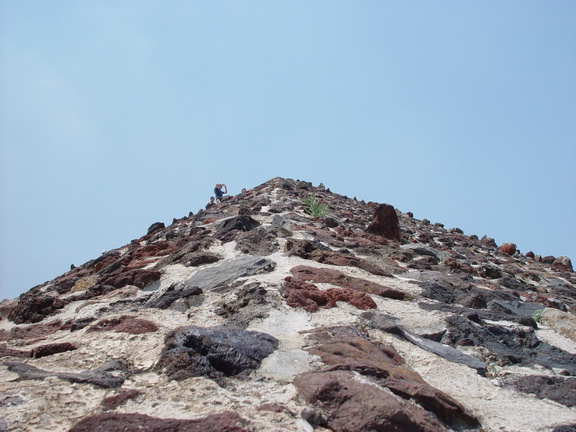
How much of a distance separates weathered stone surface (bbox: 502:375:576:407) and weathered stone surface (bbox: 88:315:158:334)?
2.31 meters

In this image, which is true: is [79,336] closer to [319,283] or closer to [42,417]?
[42,417]

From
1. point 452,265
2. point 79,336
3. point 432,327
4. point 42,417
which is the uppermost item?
point 452,265

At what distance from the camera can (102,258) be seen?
8375 mm

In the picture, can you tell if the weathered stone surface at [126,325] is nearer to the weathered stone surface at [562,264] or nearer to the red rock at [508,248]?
the weathered stone surface at [562,264]

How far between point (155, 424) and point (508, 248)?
1227 cm

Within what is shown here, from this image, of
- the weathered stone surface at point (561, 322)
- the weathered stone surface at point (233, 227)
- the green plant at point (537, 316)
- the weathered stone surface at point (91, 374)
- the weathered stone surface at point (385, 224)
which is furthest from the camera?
the weathered stone surface at point (385, 224)

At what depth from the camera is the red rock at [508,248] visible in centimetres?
1266

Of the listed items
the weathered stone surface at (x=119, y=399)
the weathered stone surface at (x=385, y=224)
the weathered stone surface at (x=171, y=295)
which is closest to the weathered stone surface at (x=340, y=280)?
the weathered stone surface at (x=171, y=295)

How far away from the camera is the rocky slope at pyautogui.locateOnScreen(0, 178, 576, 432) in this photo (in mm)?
2252

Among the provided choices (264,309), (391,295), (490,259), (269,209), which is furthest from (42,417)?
(490,259)

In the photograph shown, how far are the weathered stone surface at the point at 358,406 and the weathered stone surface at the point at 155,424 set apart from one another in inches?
15.9

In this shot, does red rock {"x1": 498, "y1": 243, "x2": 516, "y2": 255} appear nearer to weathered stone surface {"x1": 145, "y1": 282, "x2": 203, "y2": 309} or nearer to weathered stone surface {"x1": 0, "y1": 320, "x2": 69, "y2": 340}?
weathered stone surface {"x1": 145, "y1": 282, "x2": 203, "y2": 309}

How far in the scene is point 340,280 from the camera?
16.0 feet

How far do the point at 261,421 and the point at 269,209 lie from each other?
8.03m
